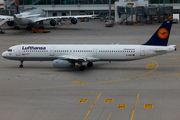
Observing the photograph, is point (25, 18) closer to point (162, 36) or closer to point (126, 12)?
point (126, 12)

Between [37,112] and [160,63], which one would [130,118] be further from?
[160,63]

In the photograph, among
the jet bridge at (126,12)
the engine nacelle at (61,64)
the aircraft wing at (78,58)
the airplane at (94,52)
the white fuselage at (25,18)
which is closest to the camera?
the aircraft wing at (78,58)

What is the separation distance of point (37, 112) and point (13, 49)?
62.7 feet

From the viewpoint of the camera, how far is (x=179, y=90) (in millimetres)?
30531

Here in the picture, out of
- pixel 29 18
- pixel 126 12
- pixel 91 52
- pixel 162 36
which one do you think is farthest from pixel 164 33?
pixel 126 12

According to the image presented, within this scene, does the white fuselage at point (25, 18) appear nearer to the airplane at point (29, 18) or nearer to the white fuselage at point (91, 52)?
the airplane at point (29, 18)

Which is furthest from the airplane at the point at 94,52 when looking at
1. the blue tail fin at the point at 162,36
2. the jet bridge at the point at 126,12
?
the jet bridge at the point at 126,12

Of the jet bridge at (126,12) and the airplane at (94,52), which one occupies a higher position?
the jet bridge at (126,12)

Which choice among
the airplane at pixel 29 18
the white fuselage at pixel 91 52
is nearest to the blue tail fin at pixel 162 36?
the white fuselage at pixel 91 52

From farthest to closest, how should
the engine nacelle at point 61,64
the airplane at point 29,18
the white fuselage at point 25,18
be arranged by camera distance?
the airplane at point 29,18, the white fuselage at point 25,18, the engine nacelle at point 61,64

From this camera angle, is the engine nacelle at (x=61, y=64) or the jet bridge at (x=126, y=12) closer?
the engine nacelle at (x=61, y=64)

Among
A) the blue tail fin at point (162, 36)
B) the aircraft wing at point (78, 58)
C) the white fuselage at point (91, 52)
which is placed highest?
the blue tail fin at point (162, 36)

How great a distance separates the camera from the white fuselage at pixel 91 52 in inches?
1545

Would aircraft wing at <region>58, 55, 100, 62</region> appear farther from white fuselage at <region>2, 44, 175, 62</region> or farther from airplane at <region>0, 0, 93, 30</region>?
airplane at <region>0, 0, 93, 30</region>
